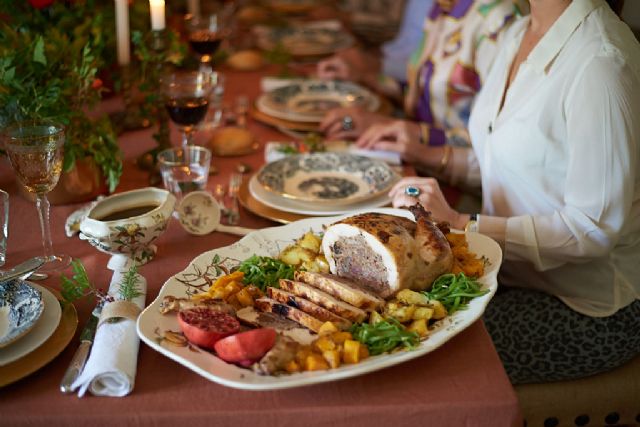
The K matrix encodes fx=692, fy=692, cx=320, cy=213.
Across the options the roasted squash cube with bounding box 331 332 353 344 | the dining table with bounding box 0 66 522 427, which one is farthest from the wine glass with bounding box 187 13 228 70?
the roasted squash cube with bounding box 331 332 353 344

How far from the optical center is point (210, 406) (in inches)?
37.3

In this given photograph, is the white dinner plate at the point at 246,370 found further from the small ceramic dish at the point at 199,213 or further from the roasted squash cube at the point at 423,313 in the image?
the small ceramic dish at the point at 199,213

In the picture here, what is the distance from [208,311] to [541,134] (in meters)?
0.89

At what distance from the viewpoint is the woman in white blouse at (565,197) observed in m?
1.43

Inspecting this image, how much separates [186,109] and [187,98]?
51 millimetres

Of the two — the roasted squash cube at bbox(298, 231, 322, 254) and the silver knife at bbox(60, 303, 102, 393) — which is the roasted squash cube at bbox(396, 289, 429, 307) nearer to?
the roasted squash cube at bbox(298, 231, 322, 254)

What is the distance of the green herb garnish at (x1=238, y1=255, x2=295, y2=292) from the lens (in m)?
1.21

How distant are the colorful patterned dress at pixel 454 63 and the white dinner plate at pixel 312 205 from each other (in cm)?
56

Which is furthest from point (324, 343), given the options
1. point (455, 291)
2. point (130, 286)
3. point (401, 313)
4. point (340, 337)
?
point (130, 286)

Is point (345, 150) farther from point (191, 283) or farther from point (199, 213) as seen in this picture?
point (191, 283)

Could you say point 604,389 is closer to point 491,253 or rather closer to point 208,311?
point 491,253

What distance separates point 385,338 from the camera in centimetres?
102

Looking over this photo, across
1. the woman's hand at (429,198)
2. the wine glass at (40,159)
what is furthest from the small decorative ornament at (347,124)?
the wine glass at (40,159)

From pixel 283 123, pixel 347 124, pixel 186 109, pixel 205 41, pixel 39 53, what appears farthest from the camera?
pixel 205 41
